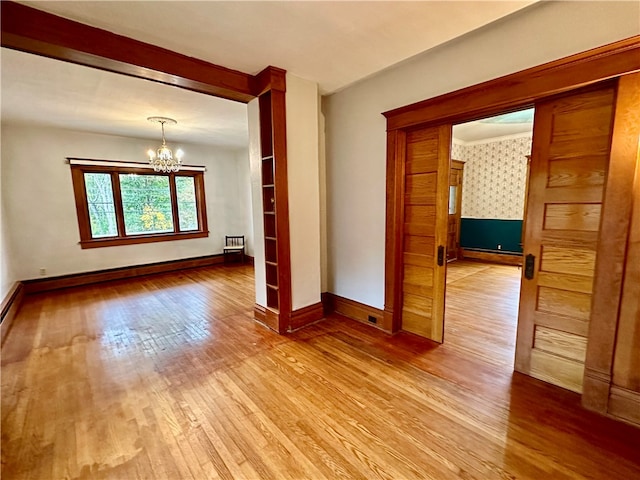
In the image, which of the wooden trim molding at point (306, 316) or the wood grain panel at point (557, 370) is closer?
the wood grain panel at point (557, 370)

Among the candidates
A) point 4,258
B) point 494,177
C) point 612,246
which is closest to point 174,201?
point 4,258

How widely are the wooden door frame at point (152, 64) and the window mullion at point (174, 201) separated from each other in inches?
155

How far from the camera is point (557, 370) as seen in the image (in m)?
2.17

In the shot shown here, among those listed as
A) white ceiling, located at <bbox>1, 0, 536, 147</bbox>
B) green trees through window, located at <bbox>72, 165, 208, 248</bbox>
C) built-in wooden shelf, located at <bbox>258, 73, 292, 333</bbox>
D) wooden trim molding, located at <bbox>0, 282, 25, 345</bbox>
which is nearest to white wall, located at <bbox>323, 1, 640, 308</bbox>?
white ceiling, located at <bbox>1, 0, 536, 147</bbox>

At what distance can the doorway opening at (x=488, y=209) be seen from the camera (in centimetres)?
477

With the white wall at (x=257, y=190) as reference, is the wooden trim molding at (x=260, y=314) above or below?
below

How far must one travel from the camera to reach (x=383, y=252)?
10.5 feet

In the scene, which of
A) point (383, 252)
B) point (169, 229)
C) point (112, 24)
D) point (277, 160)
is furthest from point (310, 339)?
point (169, 229)

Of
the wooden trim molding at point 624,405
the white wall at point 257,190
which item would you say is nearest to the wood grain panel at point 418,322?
the wooden trim molding at point 624,405

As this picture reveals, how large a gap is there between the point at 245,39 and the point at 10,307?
4624mm

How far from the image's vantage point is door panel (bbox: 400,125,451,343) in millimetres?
2760

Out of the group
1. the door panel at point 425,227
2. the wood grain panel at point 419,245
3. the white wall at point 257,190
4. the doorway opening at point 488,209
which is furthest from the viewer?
the doorway opening at point 488,209

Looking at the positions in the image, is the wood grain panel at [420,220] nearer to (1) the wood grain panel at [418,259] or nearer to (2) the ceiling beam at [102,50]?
(1) the wood grain panel at [418,259]

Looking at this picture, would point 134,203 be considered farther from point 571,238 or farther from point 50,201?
point 571,238
